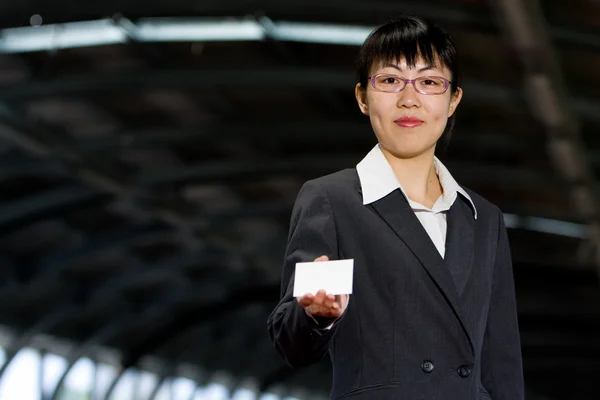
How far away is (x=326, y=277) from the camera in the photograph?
2.18m

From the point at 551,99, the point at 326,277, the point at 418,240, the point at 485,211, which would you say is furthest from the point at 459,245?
the point at 551,99

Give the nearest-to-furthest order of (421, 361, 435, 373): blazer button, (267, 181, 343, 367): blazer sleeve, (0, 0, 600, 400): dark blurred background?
1. (267, 181, 343, 367): blazer sleeve
2. (421, 361, 435, 373): blazer button
3. (0, 0, 600, 400): dark blurred background

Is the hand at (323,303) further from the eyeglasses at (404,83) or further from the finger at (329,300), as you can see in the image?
the eyeglasses at (404,83)

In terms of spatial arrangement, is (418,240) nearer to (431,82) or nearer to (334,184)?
(334,184)

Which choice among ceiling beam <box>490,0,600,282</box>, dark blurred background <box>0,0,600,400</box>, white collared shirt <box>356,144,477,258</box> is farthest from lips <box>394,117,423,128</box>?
ceiling beam <box>490,0,600,282</box>

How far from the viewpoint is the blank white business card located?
7.07 feet

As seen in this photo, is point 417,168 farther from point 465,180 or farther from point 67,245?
point 67,245

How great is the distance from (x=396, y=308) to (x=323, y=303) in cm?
38

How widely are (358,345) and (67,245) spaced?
2368cm

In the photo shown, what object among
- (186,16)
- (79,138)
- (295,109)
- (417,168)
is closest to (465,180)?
(295,109)

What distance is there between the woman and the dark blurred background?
758 centimetres

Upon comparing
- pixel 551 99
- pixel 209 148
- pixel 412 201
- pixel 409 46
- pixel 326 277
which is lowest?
pixel 326 277

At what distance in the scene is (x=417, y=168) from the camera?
2723mm

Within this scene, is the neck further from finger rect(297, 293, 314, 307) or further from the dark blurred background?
the dark blurred background
